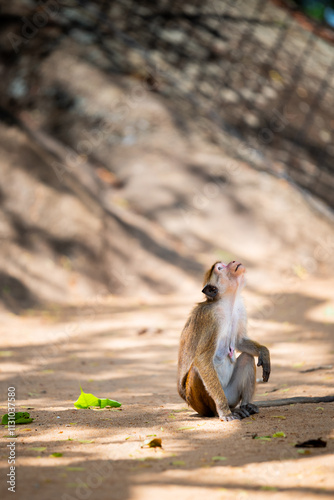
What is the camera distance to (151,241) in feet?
39.2

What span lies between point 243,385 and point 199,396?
0.36 metres

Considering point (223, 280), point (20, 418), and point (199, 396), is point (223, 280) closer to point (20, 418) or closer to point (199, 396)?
point (199, 396)

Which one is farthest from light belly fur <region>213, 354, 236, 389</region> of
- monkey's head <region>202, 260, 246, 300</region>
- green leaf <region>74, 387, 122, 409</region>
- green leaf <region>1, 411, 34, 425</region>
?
green leaf <region>1, 411, 34, 425</region>

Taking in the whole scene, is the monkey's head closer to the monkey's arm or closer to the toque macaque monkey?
the toque macaque monkey

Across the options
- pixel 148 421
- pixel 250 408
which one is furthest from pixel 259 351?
pixel 148 421

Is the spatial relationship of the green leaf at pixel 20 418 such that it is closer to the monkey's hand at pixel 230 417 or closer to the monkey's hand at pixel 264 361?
the monkey's hand at pixel 230 417

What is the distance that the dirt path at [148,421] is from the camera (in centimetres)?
299

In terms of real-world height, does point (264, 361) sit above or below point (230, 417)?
above

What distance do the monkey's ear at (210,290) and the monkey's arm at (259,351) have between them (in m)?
0.50

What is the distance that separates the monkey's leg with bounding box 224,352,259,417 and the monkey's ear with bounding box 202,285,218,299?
1.82ft

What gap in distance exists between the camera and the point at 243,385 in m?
4.53

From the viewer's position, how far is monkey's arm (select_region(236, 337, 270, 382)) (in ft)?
15.1

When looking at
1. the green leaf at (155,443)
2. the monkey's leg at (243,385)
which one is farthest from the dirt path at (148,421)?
the monkey's leg at (243,385)

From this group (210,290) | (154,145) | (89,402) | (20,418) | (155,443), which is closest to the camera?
(155,443)
